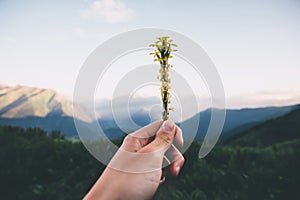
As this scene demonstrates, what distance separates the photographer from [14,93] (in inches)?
440

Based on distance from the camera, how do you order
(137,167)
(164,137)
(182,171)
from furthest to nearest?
(182,171) → (164,137) → (137,167)

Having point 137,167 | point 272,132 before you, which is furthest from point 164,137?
point 272,132

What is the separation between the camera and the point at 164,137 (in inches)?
105

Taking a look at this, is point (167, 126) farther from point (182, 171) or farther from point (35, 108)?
point (35, 108)

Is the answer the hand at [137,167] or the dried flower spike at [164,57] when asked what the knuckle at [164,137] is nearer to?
the hand at [137,167]

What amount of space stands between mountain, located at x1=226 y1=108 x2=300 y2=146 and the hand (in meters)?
3.74

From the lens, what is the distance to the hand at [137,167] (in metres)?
2.36

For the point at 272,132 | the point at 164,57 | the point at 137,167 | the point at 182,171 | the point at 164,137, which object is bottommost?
the point at 182,171

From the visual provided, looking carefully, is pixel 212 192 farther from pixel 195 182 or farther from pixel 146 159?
pixel 146 159

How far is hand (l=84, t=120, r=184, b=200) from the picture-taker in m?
2.36

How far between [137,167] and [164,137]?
36 centimetres

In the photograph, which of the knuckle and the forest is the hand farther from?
the forest

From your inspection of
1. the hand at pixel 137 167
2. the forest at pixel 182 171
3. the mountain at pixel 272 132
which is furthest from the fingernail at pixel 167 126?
the mountain at pixel 272 132

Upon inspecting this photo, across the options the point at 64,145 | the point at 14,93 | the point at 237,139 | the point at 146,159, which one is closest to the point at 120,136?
the point at 64,145
